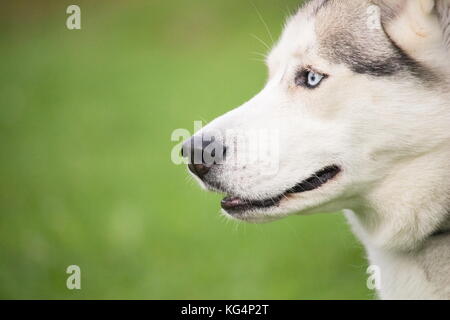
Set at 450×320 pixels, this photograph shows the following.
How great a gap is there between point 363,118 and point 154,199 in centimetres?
407

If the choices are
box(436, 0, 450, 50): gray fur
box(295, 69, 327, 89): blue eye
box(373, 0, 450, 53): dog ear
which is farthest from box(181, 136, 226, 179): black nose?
box(436, 0, 450, 50): gray fur

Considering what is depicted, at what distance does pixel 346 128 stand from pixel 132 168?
4.75 m

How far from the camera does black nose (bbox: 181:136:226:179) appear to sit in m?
3.28

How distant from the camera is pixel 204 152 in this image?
329cm

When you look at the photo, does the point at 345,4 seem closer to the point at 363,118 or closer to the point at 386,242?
the point at 363,118

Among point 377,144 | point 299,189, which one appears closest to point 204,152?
point 299,189

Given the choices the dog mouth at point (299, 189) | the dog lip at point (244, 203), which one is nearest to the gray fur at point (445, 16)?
the dog mouth at point (299, 189)

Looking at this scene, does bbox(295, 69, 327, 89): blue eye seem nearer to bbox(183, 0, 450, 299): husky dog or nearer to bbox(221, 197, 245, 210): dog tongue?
bbox(183, 0, 450, 299): husky dog

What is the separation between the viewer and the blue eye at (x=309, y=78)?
340 cm

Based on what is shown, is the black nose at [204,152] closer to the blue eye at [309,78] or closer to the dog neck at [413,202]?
the blue eye at [309,78]

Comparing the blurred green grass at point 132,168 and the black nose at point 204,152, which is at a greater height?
the blurred green grass at point 132,168

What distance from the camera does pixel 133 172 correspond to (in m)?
7.71

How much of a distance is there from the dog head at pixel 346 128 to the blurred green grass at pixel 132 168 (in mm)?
661

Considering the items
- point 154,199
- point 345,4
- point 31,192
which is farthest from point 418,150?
point 31,192
